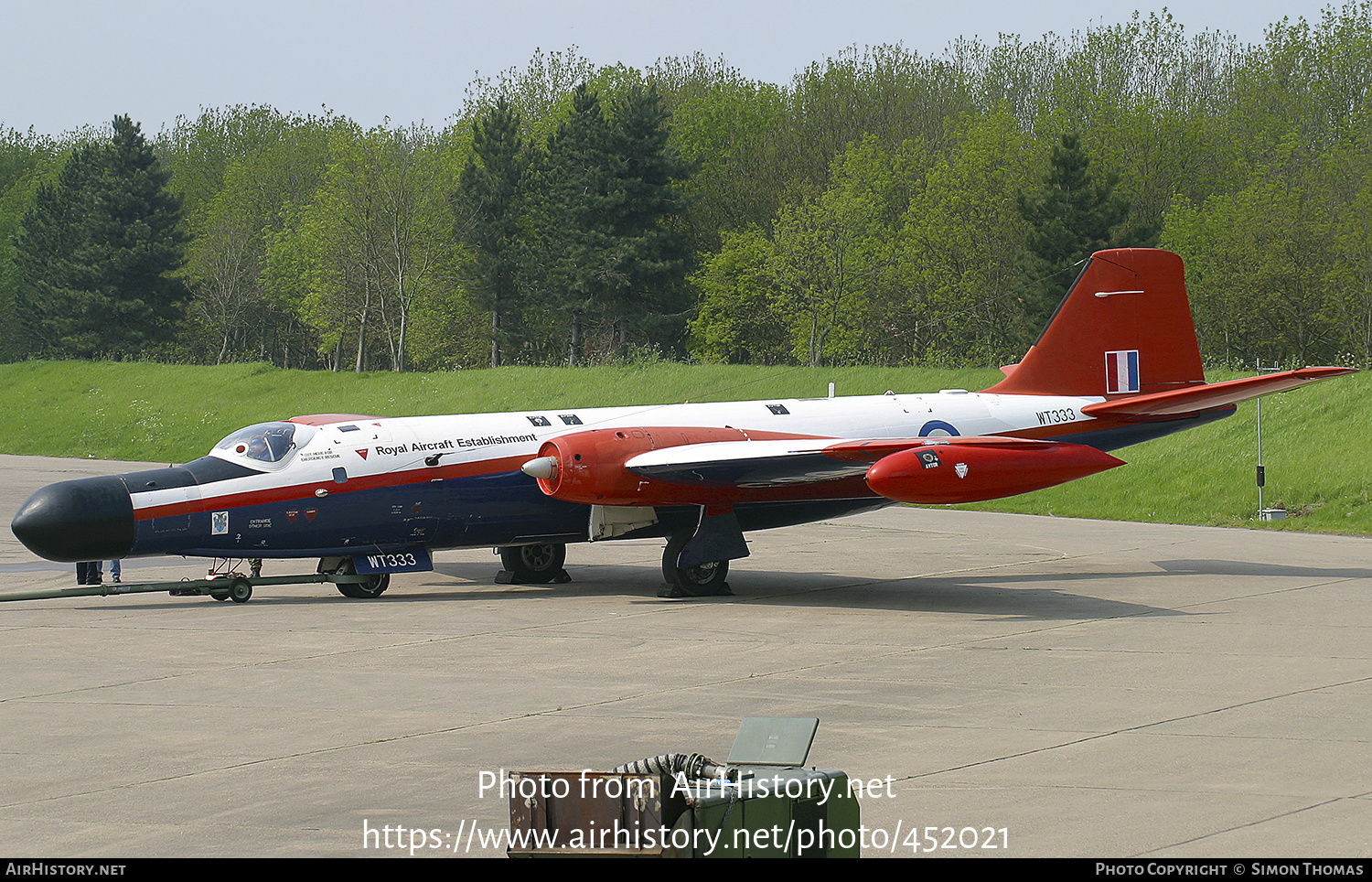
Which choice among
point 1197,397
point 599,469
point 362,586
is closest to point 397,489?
point 362,586

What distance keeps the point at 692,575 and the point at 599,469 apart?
227cm

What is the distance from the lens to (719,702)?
11.0 meters

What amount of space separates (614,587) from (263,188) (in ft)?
248

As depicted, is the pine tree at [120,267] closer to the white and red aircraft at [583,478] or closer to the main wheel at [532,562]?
the white and red aircraft at [583,478]

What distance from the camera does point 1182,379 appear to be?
21.5 metres

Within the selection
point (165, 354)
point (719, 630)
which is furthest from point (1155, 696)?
point (165, 354)

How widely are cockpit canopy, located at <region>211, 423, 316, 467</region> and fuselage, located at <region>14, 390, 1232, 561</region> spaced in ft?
0.07

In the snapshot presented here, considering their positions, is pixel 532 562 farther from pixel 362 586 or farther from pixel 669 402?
pixel 669 402

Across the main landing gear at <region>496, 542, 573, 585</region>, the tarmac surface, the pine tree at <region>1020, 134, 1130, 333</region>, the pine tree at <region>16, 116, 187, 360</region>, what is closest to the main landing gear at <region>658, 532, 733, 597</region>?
the tarmac surface

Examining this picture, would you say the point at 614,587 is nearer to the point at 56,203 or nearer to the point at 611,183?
the point at 611,183

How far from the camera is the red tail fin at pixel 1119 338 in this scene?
2127 cm

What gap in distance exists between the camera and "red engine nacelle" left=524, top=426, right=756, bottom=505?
17156 mm

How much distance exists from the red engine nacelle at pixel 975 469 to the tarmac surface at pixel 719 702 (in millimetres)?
1588

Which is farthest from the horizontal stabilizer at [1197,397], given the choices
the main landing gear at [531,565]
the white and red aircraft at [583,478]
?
the main landing gear at [531,565]
